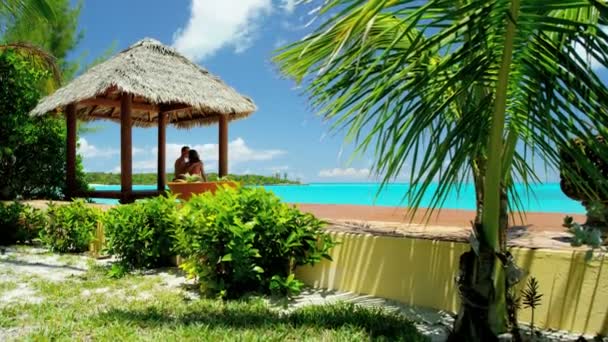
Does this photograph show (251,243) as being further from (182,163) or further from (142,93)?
(142,93)

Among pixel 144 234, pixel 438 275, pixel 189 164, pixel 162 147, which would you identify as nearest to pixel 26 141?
pixel 162 147

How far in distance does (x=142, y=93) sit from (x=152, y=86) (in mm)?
369

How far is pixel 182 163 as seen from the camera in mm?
9195

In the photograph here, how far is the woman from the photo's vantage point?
898 cm

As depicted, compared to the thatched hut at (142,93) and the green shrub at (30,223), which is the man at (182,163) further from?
the green shrub at (30,223)

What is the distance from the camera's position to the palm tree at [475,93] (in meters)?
2.05

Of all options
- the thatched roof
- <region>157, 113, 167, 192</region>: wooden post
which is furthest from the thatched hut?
<region>157, 113, 167, 192</region>: wooden post

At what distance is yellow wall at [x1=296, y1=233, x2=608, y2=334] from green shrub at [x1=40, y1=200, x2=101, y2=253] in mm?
4040

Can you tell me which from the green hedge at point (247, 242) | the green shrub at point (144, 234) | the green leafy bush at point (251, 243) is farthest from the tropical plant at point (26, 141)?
the green leafy bush at point (251, 243)

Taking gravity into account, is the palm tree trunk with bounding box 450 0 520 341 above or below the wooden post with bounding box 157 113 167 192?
below

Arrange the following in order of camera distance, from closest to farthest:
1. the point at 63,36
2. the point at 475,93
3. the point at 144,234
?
the point at 475,93, the point at 144,234, the point at 63,36

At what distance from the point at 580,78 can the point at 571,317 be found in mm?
1918

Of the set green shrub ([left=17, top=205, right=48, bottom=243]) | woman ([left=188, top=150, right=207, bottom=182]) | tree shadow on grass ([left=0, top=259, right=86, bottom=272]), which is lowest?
tree shadow on grass ([left=0, top=259, right=86, bottom=272])

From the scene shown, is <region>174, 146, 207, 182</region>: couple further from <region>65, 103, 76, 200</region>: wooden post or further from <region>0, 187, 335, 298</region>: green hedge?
<region>0, 187, 335, 298</region>: green hedge
